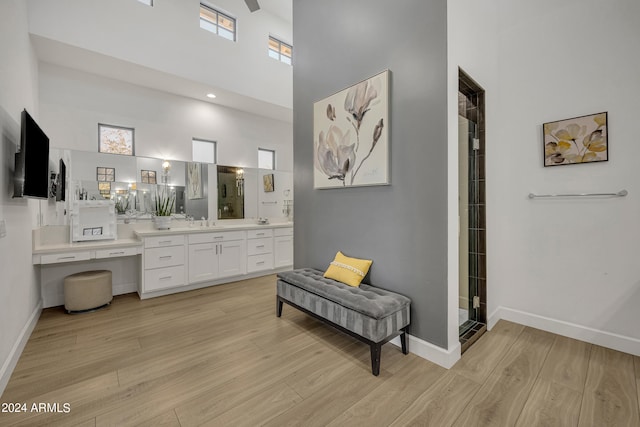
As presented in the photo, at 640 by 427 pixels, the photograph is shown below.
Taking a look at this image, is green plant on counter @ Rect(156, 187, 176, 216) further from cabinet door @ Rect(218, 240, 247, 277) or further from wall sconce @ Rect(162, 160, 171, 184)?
cabinet door @ Rect(218, 240, 247, 277)

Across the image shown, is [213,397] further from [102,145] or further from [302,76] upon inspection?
[102,145]

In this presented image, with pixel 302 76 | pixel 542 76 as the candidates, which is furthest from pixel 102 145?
pixel 542 76

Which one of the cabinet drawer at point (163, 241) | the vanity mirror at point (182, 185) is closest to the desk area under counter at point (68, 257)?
the cabinet drawer at point (163, 241)

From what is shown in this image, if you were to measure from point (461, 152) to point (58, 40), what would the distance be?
15.2ft

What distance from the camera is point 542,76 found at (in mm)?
2689

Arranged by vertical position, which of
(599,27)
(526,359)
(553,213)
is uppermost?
(599,27)

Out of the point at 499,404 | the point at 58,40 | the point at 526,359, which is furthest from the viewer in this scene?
the point at 58,40

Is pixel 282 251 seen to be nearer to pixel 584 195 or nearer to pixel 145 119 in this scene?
pixel 145 119

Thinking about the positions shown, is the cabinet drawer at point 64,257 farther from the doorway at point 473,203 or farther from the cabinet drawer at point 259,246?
the doorway at point 473,203

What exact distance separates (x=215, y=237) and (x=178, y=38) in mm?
3001

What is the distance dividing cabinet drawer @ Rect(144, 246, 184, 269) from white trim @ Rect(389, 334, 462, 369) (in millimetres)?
3227

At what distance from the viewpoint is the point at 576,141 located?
2496mm

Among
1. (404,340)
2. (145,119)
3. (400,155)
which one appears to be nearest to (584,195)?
(400,155)

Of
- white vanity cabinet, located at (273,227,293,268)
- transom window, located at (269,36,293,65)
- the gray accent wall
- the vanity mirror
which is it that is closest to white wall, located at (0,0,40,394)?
the vanity mirror
